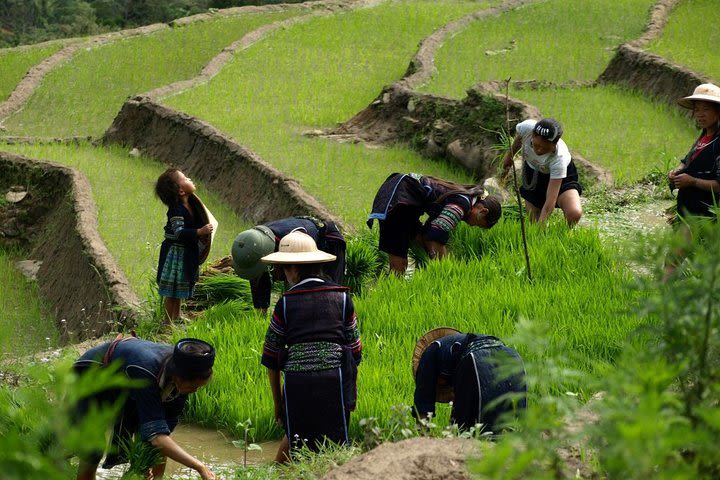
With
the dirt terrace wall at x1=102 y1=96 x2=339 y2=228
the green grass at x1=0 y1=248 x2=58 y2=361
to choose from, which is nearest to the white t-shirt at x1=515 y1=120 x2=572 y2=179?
the dirt terrace wall at x1=102 y1=96 x2=339 y2=228

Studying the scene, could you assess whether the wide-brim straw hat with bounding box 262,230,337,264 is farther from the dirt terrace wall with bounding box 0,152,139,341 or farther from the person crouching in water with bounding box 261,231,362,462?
the dirt terrace wall with bounding box 0,152,139,341

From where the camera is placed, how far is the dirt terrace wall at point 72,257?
8.84 meters

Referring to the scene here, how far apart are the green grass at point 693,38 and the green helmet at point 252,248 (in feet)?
29.0

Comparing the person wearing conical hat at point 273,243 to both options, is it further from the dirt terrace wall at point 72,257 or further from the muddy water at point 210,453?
the dirt terrace wall at point 72,257

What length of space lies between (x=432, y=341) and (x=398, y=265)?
2972 mm

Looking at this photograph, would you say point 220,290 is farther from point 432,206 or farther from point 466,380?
point 466,380

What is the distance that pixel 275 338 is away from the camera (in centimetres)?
499

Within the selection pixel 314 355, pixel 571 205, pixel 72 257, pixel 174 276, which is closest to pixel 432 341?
pixel 314 355

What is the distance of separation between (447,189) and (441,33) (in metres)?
10.8

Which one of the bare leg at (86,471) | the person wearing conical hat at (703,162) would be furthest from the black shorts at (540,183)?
the bare leg at (86,471)

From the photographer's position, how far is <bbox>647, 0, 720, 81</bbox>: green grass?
14.5 metres

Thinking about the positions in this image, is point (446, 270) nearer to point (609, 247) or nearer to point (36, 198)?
point (609, 247)

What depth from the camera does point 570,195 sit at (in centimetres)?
809

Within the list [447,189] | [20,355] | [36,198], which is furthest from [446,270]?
[36,198]
